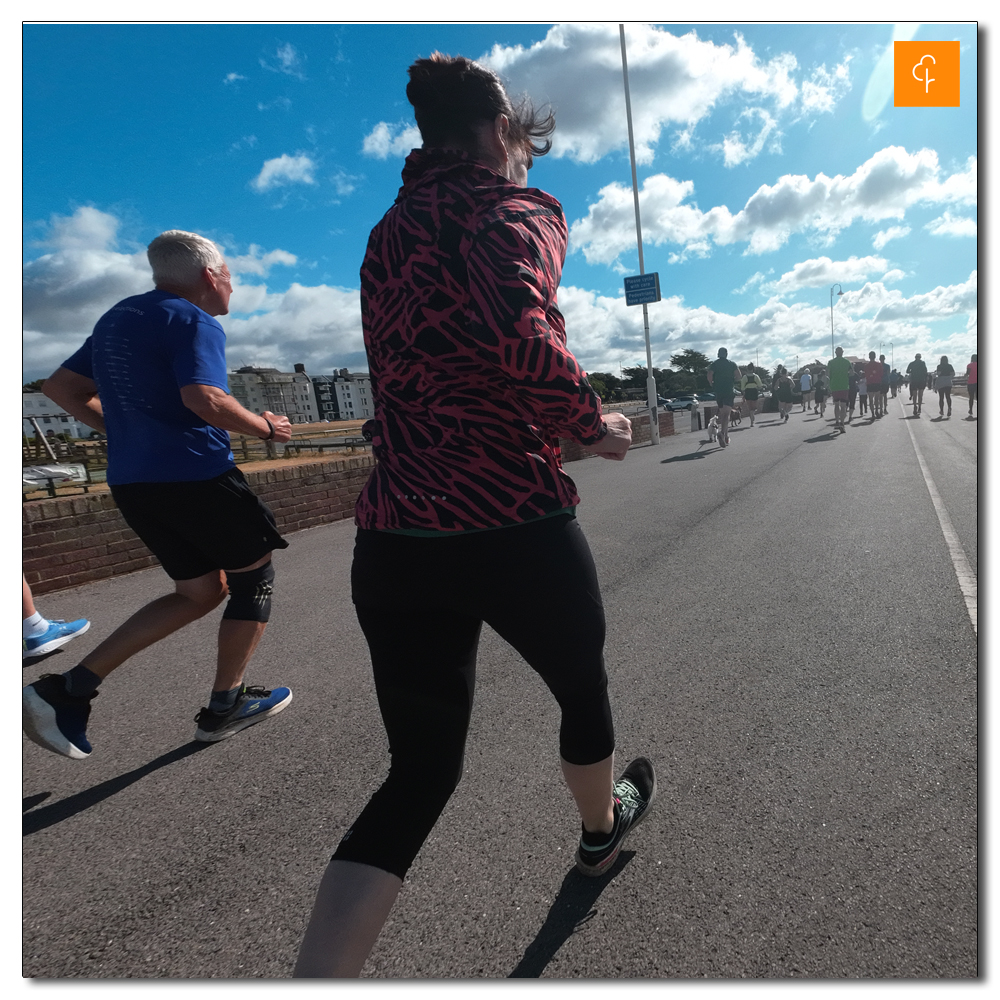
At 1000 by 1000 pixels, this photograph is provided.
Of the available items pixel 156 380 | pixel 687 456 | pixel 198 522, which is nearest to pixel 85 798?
pixel 198 522

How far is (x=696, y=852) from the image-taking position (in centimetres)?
165

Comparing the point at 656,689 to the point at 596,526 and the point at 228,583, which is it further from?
the point at 596,526

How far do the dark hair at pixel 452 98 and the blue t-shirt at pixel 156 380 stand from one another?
46.2 inches

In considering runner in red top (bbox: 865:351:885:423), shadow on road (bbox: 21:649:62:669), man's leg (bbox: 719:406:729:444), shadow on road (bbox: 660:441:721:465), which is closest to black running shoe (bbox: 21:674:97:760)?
shadow on road (bbox: 21:649:62:669)

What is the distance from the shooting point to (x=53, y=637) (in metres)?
3.45

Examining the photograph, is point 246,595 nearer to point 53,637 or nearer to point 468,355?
point 468,355

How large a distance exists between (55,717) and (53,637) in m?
1.79

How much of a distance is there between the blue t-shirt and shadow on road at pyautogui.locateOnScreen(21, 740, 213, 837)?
3.31 ft

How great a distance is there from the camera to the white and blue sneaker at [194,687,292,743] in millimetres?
2373

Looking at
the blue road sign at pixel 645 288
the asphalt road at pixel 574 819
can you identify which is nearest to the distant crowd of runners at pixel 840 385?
the blue road sign at pixel 645 288

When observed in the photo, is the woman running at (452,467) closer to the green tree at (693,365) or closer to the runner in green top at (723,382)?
the runner in green top at (723,382)

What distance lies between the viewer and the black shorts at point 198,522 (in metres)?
2.13

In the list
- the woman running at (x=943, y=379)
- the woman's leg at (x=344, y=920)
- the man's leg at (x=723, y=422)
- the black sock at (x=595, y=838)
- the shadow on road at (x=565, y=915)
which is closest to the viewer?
the woman's leg at (x=344, y=920)

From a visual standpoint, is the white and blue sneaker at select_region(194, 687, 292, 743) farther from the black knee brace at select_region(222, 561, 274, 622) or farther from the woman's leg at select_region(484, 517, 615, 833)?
the woman's leg at select_region(484, 517, 615, 833)
